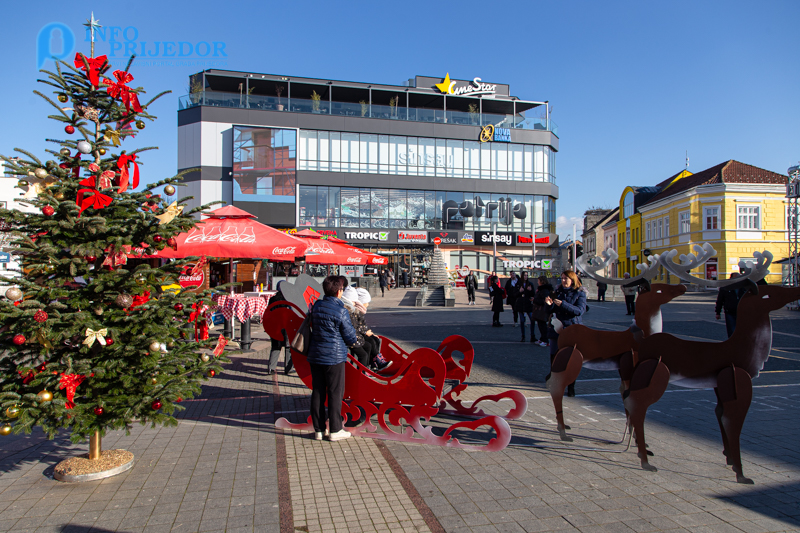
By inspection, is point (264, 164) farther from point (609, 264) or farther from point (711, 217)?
point (609, 264)

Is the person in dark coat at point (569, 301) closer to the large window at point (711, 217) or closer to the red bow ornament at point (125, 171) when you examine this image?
the red bow ornament at point (125, 171)

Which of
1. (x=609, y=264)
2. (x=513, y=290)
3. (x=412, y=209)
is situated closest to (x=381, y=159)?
(x=412, y=209)

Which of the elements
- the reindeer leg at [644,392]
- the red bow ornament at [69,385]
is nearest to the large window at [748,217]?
the reindeer leg at [644,392]

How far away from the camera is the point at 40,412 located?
3.77 meters

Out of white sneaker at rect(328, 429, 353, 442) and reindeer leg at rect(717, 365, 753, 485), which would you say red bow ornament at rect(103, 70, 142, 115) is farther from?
reindeer leg at rect(717, 365, 753, 485)

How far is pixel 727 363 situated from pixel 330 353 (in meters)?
3.54

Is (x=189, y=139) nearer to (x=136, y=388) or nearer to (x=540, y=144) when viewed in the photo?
(x=540, y=144)

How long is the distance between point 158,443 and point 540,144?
47053 mm

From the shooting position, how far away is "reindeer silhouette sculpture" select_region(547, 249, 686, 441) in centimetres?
480

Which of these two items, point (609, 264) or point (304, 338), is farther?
point (609, 264)

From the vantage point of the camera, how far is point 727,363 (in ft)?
14.3

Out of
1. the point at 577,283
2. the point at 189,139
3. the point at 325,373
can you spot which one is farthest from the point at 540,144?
the point at 325,373

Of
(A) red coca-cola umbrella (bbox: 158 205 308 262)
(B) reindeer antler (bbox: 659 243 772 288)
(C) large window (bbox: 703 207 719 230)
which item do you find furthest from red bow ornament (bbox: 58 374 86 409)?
(C) large window (bbox: 703 207 719 230)

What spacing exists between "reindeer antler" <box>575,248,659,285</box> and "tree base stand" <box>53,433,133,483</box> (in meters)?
4.66
